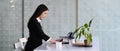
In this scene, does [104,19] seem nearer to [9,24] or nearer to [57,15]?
[57,15]

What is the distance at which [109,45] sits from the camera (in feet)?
18.3

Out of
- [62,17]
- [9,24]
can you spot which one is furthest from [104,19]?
[9,24]

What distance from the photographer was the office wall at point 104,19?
5484 mm

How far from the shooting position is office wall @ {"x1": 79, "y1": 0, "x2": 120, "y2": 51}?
5.48 meters

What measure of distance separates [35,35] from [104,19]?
2278 millimetres

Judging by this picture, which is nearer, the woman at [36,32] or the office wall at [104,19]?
the woman at [36,32]

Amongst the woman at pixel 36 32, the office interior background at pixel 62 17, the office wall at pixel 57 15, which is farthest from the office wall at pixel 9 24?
the woman at pixel 36 32

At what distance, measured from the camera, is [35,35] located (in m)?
3.60

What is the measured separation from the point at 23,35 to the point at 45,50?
256cm

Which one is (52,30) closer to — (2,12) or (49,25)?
(49,25)

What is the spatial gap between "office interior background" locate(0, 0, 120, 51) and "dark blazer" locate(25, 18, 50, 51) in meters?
1.86

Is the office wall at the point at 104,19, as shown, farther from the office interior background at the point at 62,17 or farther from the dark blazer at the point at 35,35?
the dark blazer at the point at 35,35

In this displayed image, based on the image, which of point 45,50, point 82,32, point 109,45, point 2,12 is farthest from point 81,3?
point 45,50

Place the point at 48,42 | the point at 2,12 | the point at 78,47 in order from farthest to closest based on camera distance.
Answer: the point at 2,12, the point at 48,42, the point at 78,47
